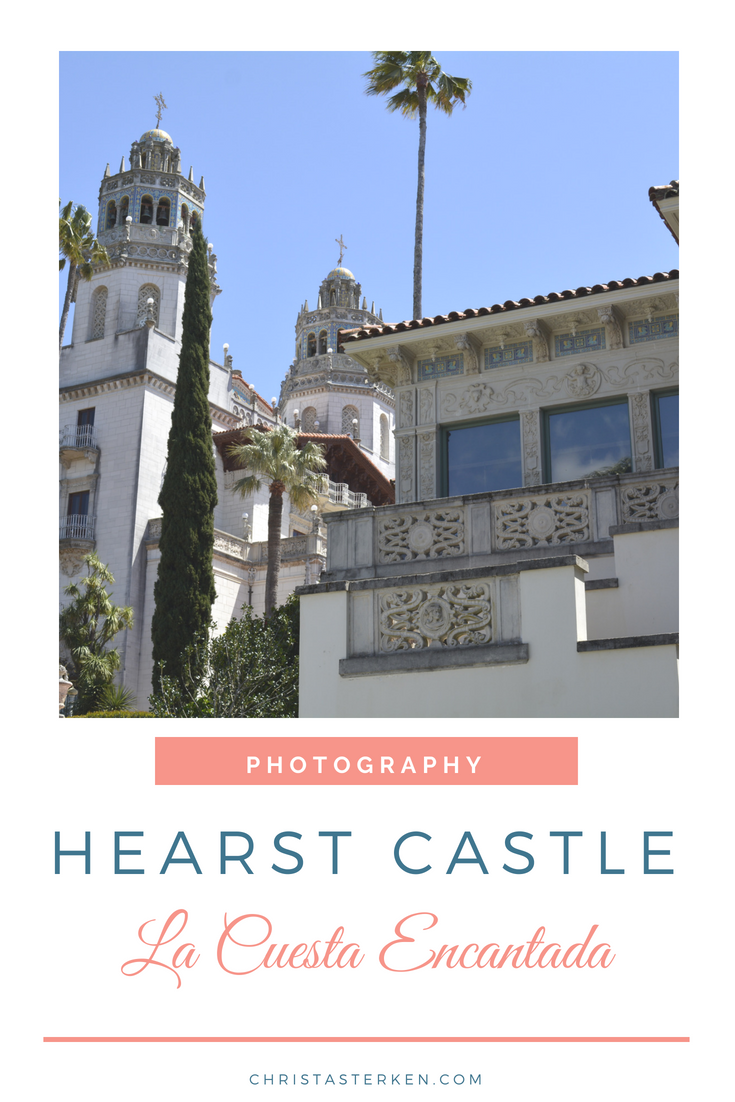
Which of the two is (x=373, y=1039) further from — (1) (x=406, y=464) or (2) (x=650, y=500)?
(1) (x=406, y=464)

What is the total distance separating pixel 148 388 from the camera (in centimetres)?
4475

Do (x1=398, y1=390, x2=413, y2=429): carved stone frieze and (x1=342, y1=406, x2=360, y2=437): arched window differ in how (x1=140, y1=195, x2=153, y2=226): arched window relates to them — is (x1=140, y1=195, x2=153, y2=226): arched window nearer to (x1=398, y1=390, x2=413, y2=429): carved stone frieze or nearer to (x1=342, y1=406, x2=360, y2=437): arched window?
(x1=342, y1=406, x2=360, y2=437): arched window

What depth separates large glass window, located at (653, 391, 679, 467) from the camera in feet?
46.7

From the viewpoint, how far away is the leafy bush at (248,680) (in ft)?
72.7

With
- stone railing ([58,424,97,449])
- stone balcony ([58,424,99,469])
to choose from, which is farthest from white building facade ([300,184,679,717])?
stone railing ([58,424,97,449])

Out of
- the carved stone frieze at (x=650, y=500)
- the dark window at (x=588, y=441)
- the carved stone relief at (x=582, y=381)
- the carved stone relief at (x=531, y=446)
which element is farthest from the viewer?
the carved stone relief at (x=582, y=381)

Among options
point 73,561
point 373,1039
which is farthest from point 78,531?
point 373,1039

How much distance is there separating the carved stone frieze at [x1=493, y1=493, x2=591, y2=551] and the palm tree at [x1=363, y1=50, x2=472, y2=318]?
22545 mm

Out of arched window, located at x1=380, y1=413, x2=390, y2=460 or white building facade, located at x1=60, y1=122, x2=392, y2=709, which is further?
arched window, located at x1=380, y1=413, x2=390, y2=460

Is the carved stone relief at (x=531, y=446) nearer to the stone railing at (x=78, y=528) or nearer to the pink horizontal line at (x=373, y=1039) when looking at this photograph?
the pink horizontal line at (x=373, y=1039)

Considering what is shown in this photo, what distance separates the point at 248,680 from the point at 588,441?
34.0ft

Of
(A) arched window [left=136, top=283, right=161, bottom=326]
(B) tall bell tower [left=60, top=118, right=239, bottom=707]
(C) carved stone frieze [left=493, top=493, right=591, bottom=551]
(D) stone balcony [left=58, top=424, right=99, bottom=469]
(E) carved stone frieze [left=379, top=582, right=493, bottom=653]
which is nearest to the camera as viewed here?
(E) carved stone frieze [left=379, top=582, right=493, bottom=653]

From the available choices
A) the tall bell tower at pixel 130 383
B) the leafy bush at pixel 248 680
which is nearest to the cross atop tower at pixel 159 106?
the tall bell tower at pixel 130 383

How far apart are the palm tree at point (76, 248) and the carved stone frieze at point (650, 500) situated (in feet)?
78.8
